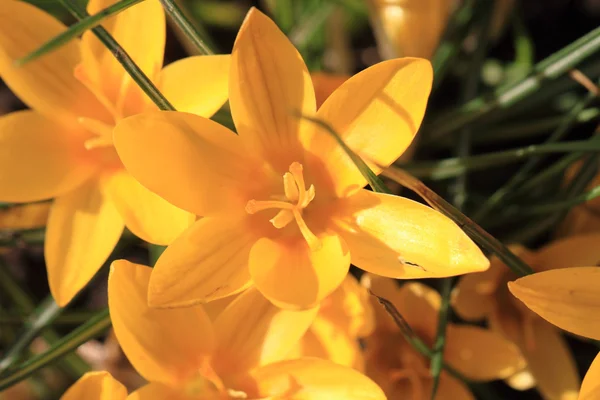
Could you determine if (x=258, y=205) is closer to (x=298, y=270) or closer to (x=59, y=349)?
(x=298, y=270)

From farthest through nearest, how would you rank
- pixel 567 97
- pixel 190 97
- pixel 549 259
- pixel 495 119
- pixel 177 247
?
pixel 567 97 → pixel 495 119 → pixel 549 259 → pixel 190 97 → pixel 177 247

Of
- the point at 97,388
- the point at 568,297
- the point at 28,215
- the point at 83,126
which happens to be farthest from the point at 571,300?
the point at 28,215

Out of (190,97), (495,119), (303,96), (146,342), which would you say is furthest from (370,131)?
(495,119)

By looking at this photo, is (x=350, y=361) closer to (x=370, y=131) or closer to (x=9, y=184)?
(x=370, y=131)

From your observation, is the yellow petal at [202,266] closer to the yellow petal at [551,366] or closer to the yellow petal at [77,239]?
the yellow petal at [77,239]

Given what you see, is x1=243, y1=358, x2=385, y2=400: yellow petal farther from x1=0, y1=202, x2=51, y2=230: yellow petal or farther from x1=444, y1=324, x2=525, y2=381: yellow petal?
x1=0, y1=202, x2=51, y2=230: yellow petal
